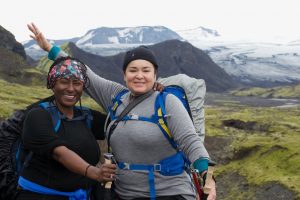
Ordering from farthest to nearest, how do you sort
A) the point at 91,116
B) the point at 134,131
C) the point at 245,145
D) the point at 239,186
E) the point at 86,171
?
the point at 245,145 < the point at 239,186 < the point at 91,116 < the point at 134,131 < the point at 86,171

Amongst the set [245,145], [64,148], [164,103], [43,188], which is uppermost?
[164,103]

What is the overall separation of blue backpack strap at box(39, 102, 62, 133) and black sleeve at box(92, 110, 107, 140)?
836mm

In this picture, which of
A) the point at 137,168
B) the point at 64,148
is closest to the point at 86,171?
the point at 64,148

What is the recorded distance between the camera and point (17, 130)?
20.0 feet

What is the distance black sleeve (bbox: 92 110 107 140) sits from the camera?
21.7 feet

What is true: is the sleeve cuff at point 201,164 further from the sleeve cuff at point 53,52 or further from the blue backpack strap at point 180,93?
the sleeve cuff at point 53,52

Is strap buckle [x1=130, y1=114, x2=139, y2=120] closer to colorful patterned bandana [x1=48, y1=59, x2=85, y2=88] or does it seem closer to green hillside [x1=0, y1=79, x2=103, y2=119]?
colorful patterned bandana [x1=48, y1=59, x2=85, y2=88]

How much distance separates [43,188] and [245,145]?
148ft

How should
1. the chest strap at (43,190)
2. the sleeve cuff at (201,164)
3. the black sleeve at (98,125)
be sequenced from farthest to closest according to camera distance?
the black sleeve at (98,125), the chest strap at (43,190), the sleeve cuff at (201,164)

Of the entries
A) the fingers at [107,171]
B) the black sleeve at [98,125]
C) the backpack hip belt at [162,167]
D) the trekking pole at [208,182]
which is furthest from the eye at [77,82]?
the trekking pole at [208,182]

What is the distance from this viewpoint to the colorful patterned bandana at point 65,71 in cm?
603

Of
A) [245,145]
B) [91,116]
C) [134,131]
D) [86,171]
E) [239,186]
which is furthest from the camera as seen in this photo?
[245,145]

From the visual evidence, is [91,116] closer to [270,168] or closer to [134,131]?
[134,131]

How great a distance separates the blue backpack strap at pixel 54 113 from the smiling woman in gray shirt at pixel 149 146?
2.66ft
